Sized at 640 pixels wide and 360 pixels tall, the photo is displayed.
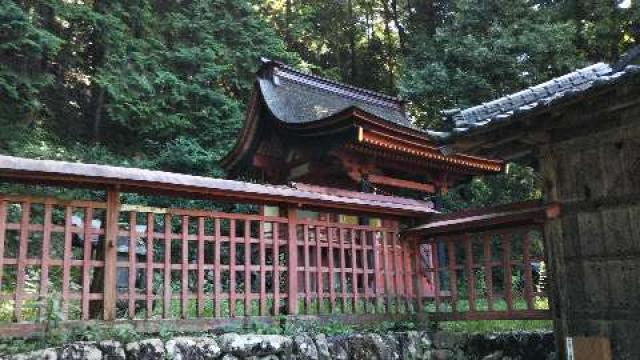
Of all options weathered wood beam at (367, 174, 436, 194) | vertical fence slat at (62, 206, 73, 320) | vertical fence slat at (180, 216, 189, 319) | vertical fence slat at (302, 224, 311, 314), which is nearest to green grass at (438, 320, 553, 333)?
vertical fence slat at (302, 224, 311, 314)

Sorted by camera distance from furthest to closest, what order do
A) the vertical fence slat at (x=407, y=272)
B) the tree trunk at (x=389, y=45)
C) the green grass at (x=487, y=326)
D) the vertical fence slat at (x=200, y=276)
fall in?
1. the tree trunk at (x=389, y=45)
2. the vertical fence slat at (x=407, y=272)
3. the green grass at (x=487, y=326)
4. the vertical fence slat at (x=200, y=276)

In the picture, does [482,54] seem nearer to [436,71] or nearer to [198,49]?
[436,71]

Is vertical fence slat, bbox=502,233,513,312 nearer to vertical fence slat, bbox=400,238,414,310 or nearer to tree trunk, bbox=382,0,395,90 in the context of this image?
vertical fence slat, bbox=400,238,414,310

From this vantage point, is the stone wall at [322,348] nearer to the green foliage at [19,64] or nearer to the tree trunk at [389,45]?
the green foliage at [19,64]

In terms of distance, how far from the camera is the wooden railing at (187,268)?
17.8ft

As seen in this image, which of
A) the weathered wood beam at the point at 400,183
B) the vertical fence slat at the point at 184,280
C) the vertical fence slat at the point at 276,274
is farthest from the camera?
the weathered wood beam at the point at 400,183

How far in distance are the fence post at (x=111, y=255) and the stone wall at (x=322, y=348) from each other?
0.48 meters

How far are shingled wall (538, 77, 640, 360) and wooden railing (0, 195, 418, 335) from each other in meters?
2.81

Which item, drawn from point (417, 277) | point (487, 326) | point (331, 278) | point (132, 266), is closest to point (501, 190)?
point (487, 326)

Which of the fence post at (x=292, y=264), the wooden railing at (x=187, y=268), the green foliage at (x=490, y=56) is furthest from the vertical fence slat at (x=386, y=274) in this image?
the green foliage at (x=490, y=56)

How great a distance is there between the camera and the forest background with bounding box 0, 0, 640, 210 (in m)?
16.0

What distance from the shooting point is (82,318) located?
5453 millimetres

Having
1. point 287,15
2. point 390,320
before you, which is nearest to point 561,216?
point 390,320

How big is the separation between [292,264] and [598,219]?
11.6ft
